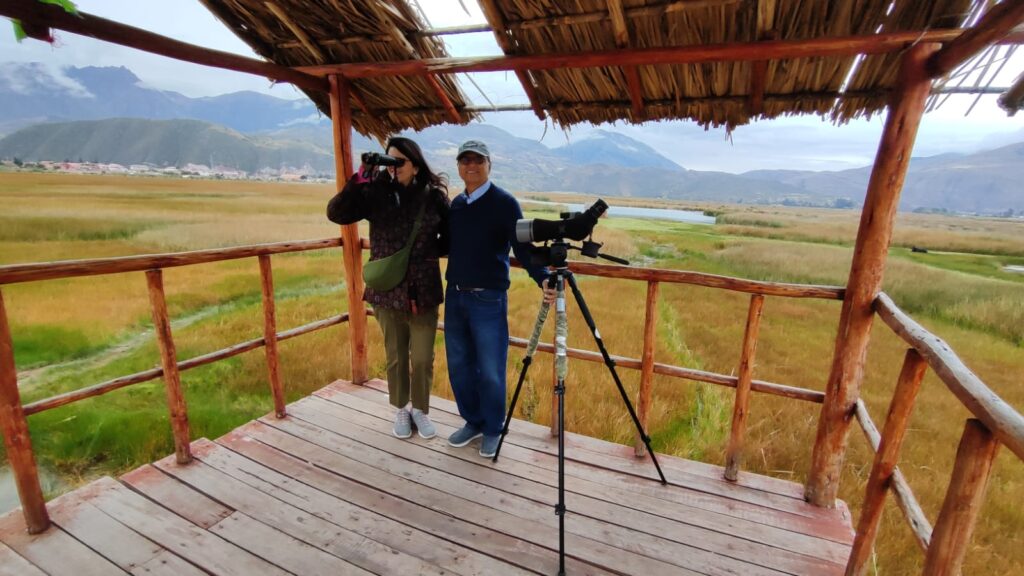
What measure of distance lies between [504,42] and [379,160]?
96 cm

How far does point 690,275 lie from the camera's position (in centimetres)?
239

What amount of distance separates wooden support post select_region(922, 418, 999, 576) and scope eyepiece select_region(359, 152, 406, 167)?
240 cm

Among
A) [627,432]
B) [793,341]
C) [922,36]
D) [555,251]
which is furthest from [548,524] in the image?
[793,341]

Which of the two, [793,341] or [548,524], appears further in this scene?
[793,341]

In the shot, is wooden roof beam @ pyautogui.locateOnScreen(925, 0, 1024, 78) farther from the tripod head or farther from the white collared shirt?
the white collared shirt

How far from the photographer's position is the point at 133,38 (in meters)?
1.99

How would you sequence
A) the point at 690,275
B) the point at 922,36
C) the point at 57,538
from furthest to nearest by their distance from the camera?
the point at 690,275, the point at 57,538, the point at 922,36

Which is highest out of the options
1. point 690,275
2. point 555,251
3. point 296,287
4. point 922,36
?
point 922,36

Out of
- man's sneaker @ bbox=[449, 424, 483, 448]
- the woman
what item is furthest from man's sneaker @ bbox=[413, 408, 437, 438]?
the woman

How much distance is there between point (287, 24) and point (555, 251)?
217 centimetres

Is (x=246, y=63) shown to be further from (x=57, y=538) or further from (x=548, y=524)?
(x=548, y=524)

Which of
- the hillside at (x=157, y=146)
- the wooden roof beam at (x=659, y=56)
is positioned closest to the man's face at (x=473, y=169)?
the wooden roof beam at (x=659, y=56)

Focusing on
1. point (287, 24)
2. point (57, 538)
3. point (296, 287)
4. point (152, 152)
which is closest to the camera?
point (57, 538)

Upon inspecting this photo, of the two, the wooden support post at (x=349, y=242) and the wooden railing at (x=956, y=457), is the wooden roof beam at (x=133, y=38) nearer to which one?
the wooden support post at (x=349, y=242)
